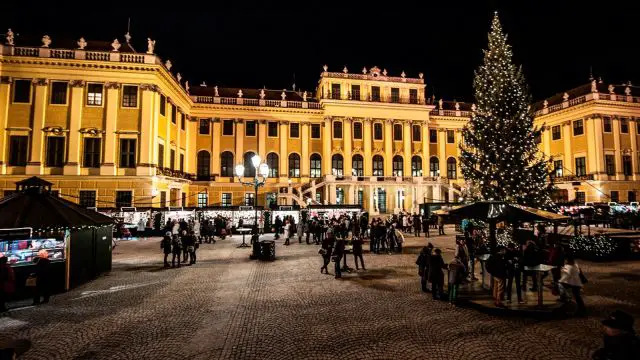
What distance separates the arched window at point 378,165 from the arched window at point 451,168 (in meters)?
10.1

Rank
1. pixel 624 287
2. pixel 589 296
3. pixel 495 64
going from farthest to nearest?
pixel 495 64 → pixel 624 287 → pixel 589 296

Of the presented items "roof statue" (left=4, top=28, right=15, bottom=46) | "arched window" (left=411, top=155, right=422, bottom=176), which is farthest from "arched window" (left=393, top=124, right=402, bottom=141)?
"roof statue" (left=4, top=28, right=15, bottom=46)

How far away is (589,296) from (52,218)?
15668 mm

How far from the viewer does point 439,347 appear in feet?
19.9

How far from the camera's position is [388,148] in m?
41.8

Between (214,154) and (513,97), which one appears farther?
Answer: (214,154)

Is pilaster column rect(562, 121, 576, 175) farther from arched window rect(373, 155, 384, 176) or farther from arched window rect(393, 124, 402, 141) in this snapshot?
arched window rect(373, 155, 384, 176)

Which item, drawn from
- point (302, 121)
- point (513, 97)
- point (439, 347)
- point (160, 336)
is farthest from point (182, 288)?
point (302, 121)

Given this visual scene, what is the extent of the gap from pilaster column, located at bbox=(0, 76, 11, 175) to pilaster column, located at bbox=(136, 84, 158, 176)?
10.1 m

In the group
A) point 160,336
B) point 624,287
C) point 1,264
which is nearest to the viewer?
point 160,336

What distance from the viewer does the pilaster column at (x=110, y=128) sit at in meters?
27.7

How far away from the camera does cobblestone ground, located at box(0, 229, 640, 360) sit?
6016 mm

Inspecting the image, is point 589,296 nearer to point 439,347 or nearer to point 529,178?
point 439,347

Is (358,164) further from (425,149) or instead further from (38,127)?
(38,127)
